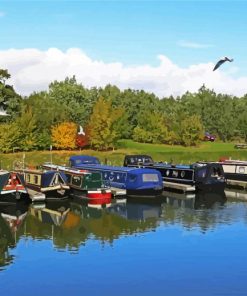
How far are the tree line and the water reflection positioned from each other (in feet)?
115

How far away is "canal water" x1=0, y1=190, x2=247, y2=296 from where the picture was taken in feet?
86.8

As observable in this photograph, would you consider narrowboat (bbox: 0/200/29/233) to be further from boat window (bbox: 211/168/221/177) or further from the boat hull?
boat window (bbox: 211/168/221/177)

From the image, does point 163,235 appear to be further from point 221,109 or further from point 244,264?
point 221,109

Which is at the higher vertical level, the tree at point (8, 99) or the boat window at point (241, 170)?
the tree at point (8, 99)

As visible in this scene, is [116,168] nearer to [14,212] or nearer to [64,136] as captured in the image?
[14,212]

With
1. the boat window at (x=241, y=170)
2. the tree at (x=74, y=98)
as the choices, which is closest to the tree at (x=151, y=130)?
the tree at (x=74, y=98)

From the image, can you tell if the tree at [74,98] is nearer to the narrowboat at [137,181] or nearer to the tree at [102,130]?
the tree at [102,130]

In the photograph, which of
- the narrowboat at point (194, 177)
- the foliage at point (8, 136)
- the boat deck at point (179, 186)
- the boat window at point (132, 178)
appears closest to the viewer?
the boat window at point (132, 178)

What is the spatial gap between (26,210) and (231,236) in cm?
1942

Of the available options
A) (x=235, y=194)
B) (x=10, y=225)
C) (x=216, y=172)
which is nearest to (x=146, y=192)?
(x=216, y=172)

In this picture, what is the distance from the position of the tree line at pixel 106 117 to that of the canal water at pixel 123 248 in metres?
37.5

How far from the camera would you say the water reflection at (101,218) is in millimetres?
36469

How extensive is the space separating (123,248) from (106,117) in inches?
2291

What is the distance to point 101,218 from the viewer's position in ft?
143
